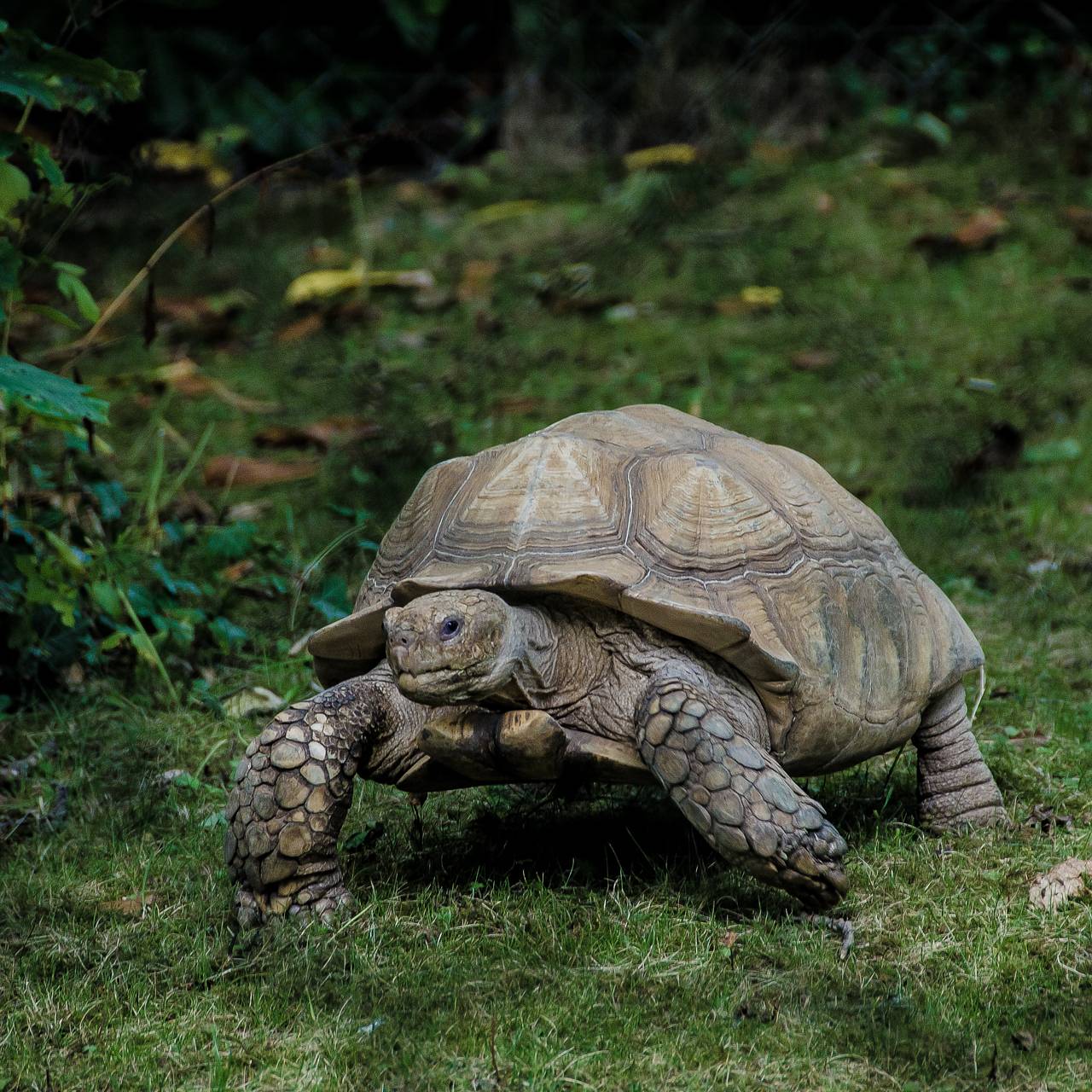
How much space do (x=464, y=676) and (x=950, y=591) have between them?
7.99 feet

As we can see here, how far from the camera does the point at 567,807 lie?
3256mm

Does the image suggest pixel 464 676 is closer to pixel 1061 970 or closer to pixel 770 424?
pixel 1061 970

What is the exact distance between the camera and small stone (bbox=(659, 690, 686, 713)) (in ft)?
8.30

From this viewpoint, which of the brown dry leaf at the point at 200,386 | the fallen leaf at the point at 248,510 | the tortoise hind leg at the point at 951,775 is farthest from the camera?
the brown dry leaf at the point at 200,386

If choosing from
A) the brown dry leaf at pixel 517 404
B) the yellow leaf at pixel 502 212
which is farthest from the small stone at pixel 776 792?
the yellow leaf at pixel 502 212

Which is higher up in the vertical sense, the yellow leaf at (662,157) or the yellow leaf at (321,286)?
the yellow leaf at (662,157)

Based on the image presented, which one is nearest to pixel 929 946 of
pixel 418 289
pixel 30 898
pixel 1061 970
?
pixel 1061 970

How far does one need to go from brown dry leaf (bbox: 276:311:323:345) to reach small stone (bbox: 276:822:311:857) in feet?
15.4

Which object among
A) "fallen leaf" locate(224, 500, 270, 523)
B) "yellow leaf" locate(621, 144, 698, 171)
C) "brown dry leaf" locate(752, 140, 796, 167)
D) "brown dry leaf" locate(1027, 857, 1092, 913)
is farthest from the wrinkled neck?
"brown dry leaf" locate(752, 140, 796, 167)

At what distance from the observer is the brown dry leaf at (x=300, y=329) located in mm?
6984

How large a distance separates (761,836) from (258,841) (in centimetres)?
91

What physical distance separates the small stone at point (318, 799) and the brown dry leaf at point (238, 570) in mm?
2062

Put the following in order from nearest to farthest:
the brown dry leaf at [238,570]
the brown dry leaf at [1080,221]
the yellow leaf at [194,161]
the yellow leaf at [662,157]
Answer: the brown dry leaf at [238,570] → the brown dry leaf at [1080,221] → the yellow leaf at [662,157] → the yellow leaf at [194,161]

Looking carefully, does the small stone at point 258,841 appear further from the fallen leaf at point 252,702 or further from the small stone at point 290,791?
the fallen leaf at point 252,702
